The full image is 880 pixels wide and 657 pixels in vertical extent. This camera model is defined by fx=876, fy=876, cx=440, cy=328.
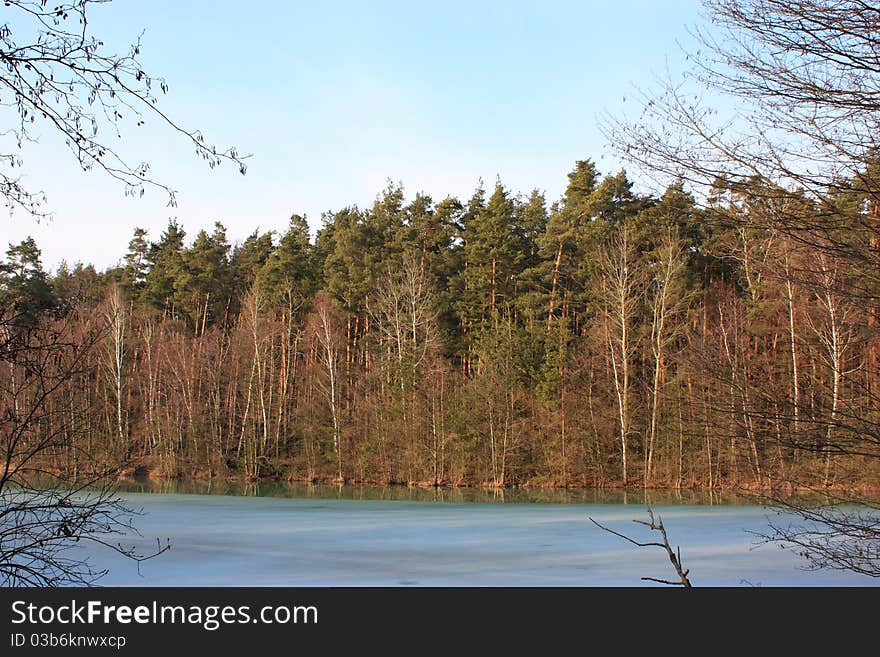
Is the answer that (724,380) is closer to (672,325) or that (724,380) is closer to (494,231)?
(672,325)

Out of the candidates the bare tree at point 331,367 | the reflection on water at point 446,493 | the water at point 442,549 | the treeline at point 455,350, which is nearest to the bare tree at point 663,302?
the treeline at point 455,350

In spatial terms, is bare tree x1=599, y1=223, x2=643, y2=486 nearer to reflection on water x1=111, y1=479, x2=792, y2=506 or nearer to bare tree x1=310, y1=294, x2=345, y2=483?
reflection on water x1=111, y1=479, x2=792, y2=506

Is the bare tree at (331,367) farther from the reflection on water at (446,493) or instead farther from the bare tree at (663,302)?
the bare tree at (663,302)

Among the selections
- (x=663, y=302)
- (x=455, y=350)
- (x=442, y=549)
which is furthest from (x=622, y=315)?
(x=442, y=549)

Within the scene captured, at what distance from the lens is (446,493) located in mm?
25984

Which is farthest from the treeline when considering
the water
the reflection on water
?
the water

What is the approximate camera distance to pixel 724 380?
18.1ft

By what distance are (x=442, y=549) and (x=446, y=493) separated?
47.1ft

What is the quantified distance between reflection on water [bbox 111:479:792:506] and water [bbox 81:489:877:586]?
302 centimetres

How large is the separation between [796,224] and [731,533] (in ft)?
31.3

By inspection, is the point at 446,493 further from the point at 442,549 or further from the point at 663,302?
the point at 442,549

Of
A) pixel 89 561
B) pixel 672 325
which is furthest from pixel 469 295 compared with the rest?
pixel 89 561

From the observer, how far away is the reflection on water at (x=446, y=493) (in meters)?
22.2

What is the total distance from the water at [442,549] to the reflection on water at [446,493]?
302cm
